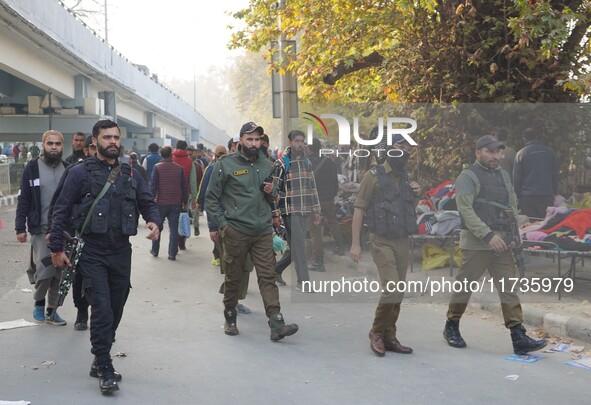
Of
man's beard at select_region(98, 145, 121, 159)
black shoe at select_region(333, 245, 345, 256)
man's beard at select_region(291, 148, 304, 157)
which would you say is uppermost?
man's beard at select_region(291, 148, 304, 157)

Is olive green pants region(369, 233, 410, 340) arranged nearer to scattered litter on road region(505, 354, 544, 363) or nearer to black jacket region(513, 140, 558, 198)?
scattered litter on road region(505, 354, 544, 363)

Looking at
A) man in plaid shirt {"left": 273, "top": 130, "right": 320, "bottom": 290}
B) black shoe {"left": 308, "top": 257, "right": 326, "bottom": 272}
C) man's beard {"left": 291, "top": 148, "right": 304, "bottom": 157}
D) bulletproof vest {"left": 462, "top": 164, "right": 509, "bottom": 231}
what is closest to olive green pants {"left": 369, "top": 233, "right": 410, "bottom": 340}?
bulletproof vest {"left": 462, "top": 164, "right": 509, "bottom": 231}

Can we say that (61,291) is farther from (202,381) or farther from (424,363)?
(424,363)

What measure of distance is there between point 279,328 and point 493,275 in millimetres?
1888

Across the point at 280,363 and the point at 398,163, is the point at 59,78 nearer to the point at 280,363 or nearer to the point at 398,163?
the point at 398,163

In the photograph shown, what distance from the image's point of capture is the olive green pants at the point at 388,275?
646 centimetres

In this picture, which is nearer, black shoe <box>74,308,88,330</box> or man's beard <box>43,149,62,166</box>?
black shoe <box>74,308,88,330</box>

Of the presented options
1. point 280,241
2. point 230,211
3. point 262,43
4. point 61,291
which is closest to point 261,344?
point 230,211

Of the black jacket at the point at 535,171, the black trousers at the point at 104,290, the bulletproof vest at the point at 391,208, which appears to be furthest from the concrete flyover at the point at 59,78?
the black trousers at the point at 104,290

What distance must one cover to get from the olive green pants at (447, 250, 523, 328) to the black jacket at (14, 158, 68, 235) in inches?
153

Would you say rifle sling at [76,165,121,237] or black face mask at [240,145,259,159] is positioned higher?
black face mask at [240,145,259,159]

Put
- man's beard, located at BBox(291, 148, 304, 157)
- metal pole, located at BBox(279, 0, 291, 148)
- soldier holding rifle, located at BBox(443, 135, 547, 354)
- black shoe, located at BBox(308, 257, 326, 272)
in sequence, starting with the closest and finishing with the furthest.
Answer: soldier holding rifle, located at BBox(443, 135, 547, 354) < man's beard, located at BBox(291, 148, 304, 157) < black shoe, located at BBox(308, 257, 326, 272) < metal pole, located at BBox(279, 0, 291, 148)

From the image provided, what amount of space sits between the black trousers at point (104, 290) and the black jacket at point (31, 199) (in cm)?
212

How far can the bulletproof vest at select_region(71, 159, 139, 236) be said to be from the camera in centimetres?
546
